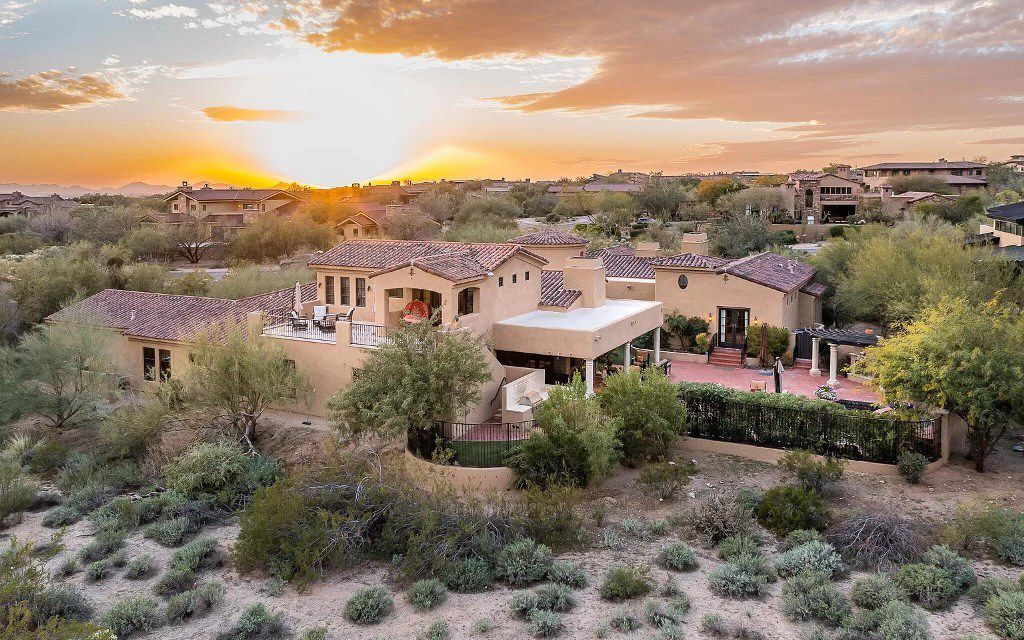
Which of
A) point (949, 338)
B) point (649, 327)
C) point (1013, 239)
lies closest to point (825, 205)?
point (1013, 239)

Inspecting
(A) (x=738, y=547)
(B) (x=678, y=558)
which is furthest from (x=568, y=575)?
(A) (x=738, y=547)

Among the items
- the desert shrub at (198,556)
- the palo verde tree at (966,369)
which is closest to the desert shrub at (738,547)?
the palo verde tree at (966,369)

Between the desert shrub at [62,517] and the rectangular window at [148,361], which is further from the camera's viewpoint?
the rectangular window at [148,361]

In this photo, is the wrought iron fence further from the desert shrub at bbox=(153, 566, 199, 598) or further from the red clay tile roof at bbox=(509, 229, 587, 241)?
the red clay tile roof at bbox=(509, 229, 587, 241)

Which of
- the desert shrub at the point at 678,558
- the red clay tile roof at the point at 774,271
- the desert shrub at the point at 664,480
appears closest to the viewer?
the desert shrub at the point at 678,558

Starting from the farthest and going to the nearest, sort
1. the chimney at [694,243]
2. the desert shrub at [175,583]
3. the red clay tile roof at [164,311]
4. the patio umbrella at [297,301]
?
the chimney at [694,243] → the patio umbrella at [297,301] → the red clay tile roof at [164,311] → the desert shrub at [175,583]

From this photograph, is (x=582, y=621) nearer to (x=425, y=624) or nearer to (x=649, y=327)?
(x=425, y=624)

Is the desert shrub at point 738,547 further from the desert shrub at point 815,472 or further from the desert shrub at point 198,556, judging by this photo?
the desert shrub at point 198,556
